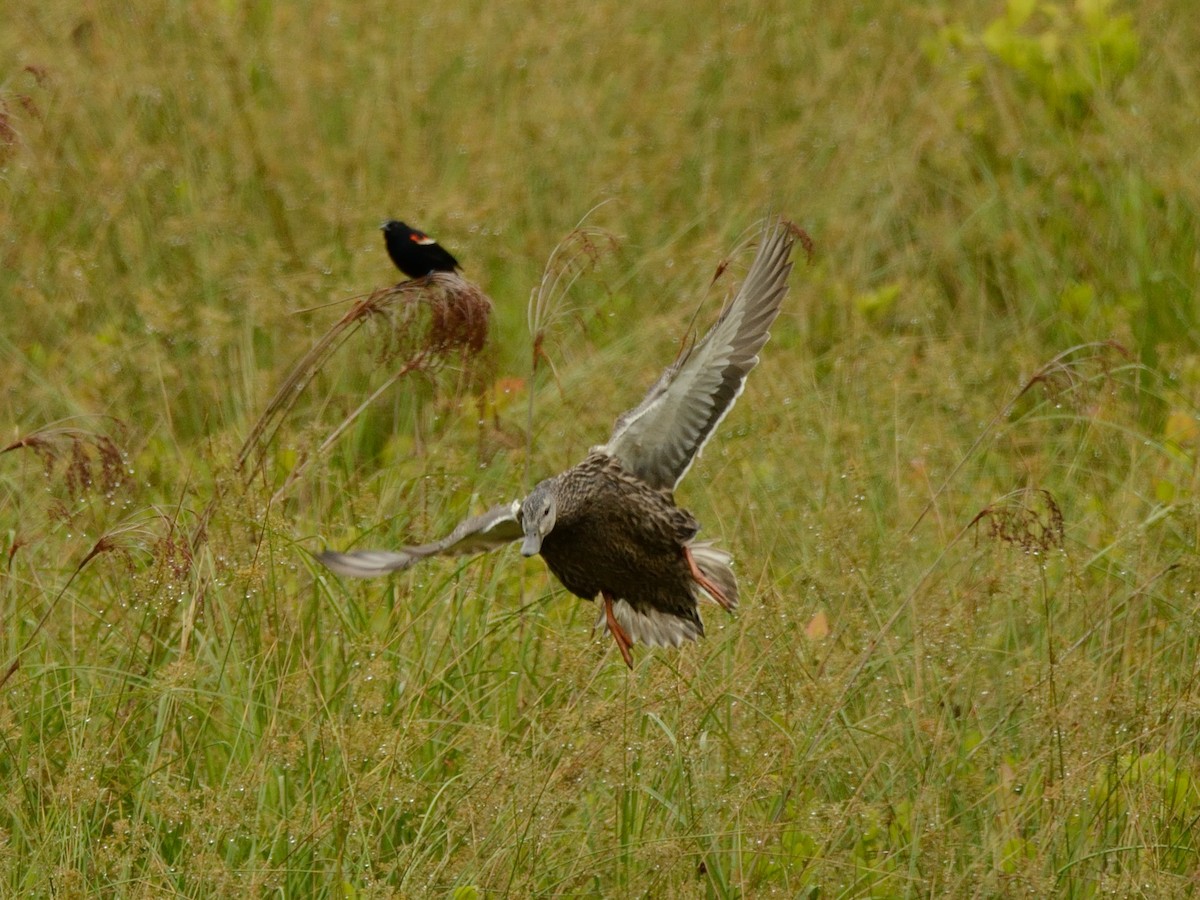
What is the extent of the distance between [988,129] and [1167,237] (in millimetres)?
1144

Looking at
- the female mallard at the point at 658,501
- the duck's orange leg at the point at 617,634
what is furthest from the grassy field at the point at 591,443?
the female mallard at the point at 658,501

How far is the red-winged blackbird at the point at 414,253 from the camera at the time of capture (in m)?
5.61

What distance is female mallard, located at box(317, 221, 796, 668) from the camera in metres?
4.81

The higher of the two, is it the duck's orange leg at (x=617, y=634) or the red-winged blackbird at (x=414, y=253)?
the red-winged blackbird at (x=414, y=253)

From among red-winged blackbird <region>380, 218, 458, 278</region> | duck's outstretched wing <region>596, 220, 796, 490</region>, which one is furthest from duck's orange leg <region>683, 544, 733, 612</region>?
red-winged blackbird <region>380, 218, 458, 278</region>

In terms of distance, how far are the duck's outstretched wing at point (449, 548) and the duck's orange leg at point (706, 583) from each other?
1.81 ft

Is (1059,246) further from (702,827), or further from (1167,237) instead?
(702,827)

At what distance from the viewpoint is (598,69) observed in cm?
866

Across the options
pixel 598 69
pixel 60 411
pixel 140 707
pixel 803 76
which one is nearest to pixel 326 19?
pixel 598 69

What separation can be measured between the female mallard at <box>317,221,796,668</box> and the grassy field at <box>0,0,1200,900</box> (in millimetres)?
159

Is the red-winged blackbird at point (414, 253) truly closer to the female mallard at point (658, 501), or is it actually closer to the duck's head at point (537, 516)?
the female mallard at point (658, 501)

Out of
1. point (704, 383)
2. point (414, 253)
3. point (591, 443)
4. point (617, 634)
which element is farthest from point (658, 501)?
point (414, 253)

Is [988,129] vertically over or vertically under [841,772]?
over

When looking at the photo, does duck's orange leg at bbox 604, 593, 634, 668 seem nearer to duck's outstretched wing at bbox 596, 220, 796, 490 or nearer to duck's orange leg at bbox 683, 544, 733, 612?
duck's orange leg at bbox 683, 544, 733, 612
